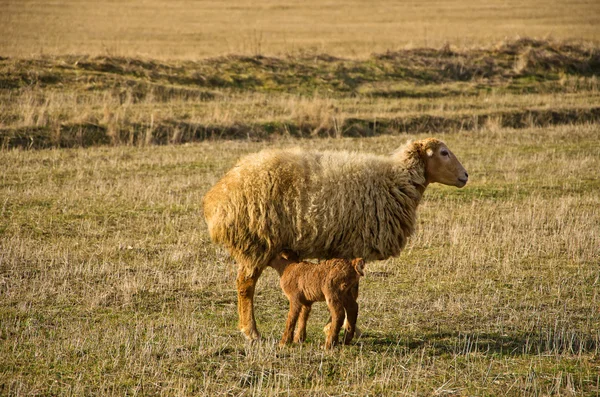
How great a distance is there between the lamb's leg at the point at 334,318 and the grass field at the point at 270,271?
134 mm

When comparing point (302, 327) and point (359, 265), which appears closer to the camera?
point (359, 265)

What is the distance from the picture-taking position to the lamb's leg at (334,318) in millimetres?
7270

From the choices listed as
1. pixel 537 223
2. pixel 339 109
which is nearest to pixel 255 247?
pixel 537 223

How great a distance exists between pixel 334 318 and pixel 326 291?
0.31 meters

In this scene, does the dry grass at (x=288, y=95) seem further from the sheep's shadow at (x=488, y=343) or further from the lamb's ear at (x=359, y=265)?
the lamb's ear at (x=359, y=265)

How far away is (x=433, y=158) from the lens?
9.74 meters

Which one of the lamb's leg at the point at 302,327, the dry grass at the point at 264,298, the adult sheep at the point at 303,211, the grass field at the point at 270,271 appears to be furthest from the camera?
the adult sheep at the point at 303,211

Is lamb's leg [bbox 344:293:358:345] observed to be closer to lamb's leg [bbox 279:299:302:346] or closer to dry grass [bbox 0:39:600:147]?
lamb's leg [bbox 279:299:302:346]

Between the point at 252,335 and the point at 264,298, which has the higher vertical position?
the point at 252,335

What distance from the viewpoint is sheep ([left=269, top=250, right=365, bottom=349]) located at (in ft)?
23.9

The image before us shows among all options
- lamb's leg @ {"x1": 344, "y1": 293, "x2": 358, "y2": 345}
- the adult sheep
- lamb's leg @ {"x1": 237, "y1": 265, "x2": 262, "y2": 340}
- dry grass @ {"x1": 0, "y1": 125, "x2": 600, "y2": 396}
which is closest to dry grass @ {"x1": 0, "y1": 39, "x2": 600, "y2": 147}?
dry grass @ {"x1": 0, "y1": 125, "x2": 600, "y2": 396}

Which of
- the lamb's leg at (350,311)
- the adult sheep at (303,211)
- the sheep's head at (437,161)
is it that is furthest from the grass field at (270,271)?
the sheep's head at (437,161)

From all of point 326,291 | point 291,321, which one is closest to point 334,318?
point 326,291

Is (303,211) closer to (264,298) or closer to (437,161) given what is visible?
(264,298)
